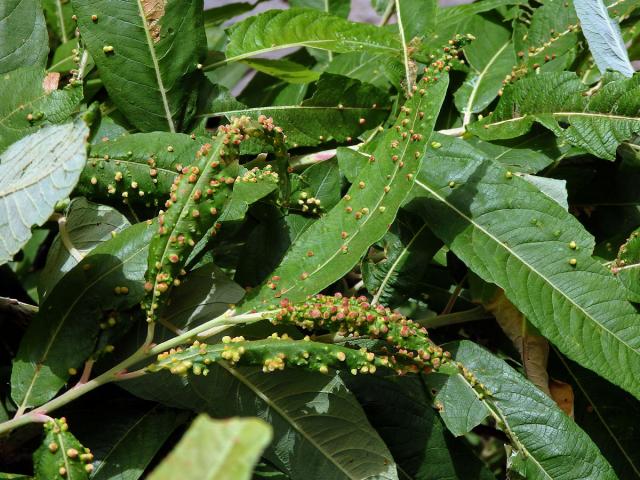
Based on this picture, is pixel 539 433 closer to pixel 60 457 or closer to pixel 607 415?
pixel 607 415

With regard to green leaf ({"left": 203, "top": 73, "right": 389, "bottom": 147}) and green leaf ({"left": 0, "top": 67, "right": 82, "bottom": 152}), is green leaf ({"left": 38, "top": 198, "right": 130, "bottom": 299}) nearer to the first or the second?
green leaf ({"left": 0, "top": 67, "right": 82, "bottom": 152})

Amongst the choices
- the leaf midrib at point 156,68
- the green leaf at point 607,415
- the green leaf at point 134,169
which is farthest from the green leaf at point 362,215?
the green leaf at point 607,415

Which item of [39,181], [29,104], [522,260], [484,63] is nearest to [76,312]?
[39,181]

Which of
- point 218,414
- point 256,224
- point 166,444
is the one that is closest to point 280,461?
point 218,414

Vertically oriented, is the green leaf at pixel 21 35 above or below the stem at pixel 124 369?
above

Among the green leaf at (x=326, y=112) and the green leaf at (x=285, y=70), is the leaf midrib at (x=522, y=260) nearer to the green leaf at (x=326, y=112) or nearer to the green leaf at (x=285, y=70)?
the green leaf at (x=326, y=112)

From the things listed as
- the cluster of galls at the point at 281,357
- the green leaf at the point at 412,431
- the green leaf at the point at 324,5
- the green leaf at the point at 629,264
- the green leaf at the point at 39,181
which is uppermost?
the green leaf at the point at 39,181
